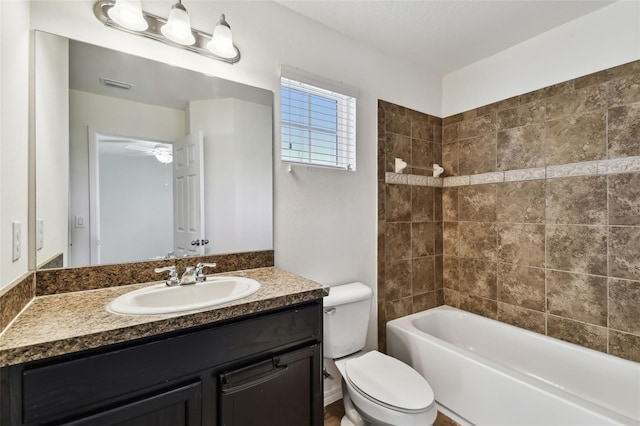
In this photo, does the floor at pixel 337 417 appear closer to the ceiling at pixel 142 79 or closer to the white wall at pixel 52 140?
the white wall at pixel 52 140

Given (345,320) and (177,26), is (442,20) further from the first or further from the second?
(345,320)

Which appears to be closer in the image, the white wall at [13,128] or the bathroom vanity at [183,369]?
the bathroom vanity at [183,369]

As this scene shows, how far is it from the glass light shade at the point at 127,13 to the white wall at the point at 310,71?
7cm

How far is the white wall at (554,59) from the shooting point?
1620 mm

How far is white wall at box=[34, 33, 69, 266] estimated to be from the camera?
1.08 meters

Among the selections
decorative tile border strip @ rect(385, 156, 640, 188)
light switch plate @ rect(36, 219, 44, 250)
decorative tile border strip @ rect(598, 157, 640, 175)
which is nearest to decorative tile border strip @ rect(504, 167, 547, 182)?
decorative tile border strip @ rect(385, 156, 640, 188)

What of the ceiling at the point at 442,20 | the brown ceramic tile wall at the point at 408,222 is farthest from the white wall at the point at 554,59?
the brown ceramic tile wall at the point at 408,222

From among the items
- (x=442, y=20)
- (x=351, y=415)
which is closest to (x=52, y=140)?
(x=351, y=415)

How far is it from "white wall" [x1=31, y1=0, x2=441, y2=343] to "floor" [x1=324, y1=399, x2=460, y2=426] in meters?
0.48

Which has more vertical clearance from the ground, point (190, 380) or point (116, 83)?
point (116, 83)

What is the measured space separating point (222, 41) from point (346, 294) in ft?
4.96

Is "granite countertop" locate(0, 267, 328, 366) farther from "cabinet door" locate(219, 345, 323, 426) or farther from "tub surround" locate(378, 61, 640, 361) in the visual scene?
"tub surround" locate(378, 61, 640, 361)

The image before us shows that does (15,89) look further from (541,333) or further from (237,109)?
(541,333)

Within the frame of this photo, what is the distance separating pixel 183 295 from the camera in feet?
4.02
